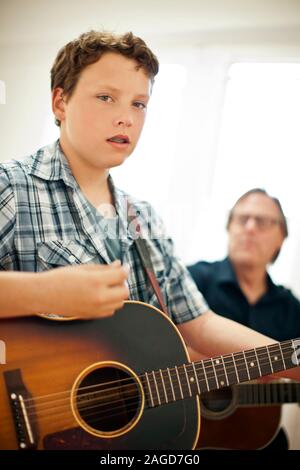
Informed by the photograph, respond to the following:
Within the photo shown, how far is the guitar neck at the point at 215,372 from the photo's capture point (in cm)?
93

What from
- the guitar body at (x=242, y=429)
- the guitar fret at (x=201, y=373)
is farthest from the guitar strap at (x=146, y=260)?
the guitar body at (x=242, y=429)

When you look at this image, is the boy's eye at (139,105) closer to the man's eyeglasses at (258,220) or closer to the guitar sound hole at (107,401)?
the man's eyeglasses at (258,220)

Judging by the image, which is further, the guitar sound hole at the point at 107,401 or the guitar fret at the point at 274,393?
the guitar fret at the point at 274,393

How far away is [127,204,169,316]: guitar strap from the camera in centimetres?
106

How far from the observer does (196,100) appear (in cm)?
116

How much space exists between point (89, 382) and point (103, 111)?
515 mm

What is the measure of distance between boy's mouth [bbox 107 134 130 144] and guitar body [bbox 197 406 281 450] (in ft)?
2.35

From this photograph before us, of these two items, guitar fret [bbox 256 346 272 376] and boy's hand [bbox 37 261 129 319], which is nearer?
boy's hand [bbox 37 261 129 319]

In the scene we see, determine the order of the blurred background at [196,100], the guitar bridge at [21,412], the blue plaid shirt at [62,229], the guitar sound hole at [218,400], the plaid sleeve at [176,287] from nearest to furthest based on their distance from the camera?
the guitar bridge at [21,412]
the blue plaid shirt at [62,229]
the blurred background at [196,100]
the plaid sleeve at [176,287]
the guitar sound hole at [218,400]

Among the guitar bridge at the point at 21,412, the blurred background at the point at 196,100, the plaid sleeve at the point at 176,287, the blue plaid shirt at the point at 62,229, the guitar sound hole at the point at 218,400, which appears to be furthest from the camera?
the guitar sound hole at the point at 218,400

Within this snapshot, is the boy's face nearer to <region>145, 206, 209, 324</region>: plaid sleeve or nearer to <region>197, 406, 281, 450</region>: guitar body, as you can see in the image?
<region>145, 206, 209, 324</region>: plaid sleeve

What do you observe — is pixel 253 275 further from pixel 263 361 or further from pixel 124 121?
pixel 124 121

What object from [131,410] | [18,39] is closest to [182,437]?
[131,410]

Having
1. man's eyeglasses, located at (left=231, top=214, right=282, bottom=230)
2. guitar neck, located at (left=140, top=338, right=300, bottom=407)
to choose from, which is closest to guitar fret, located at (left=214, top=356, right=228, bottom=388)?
guitar neck, located at (left=140, top=338, right=300, bottom=407)
